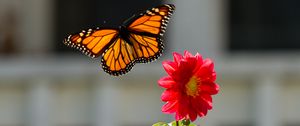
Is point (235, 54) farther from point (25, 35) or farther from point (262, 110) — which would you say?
point (25, 35)

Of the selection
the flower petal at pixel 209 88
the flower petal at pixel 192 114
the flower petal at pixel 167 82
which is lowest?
the flower petal at pixel 192 114

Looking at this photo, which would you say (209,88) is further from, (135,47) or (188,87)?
(135,47)

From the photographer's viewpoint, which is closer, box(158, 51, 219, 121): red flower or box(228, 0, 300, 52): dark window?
box(158, 51, 219, 121): red flower

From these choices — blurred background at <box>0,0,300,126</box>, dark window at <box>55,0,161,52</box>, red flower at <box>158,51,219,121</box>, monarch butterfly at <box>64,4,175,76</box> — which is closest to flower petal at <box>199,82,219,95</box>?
red flower at <box>158,51,219,121</box>

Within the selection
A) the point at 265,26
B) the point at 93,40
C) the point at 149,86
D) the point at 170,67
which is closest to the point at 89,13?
the point at 149,86

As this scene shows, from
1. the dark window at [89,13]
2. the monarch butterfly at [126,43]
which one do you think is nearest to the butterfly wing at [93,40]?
the monarch butterfly at [126,43]

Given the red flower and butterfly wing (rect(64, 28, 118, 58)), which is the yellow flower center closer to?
the red flower

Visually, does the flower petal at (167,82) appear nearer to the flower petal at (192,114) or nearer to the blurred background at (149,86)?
the flower petal at (192,114)

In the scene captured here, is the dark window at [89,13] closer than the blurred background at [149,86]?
No
